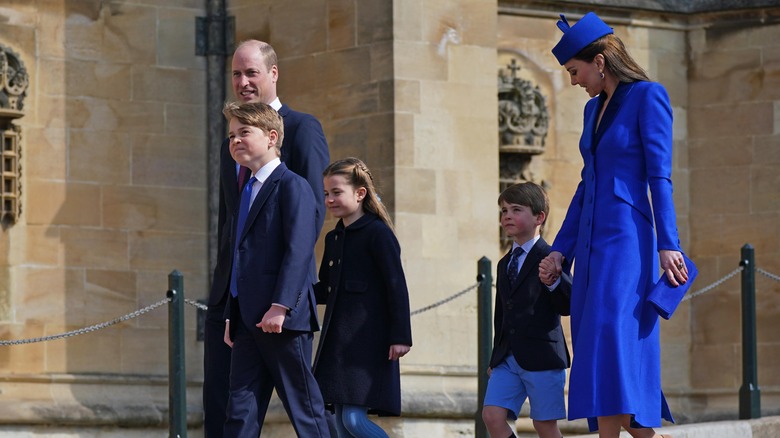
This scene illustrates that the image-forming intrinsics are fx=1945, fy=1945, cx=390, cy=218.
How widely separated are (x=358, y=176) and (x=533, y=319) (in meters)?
0.91

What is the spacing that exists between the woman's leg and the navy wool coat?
36 millimetres

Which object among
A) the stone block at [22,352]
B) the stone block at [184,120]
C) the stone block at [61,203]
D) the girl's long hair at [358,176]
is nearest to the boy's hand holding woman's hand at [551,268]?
the girl's long hair at [358,176]

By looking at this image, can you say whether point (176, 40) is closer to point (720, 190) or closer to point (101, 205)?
point (101, 205)

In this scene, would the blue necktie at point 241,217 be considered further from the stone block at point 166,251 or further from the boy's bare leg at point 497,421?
the stone block at point 166,251

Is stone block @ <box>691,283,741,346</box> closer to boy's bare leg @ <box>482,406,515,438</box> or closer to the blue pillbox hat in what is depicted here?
boy's bare leg @ <box>482,406,515,438</box>

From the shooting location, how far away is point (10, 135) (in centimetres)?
1130

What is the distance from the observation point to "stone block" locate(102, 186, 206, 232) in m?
11.8

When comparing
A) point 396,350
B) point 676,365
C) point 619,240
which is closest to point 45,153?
point 396,350

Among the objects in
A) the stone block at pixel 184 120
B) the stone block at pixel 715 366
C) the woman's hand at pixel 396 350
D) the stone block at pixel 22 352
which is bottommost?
the stone block at pixel 715 366

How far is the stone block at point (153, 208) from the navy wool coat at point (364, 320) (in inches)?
171

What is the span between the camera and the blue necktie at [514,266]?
25.8ft

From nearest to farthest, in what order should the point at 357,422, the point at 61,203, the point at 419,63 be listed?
the point at 357,422 < the point at 419,63 < the point at 61,203

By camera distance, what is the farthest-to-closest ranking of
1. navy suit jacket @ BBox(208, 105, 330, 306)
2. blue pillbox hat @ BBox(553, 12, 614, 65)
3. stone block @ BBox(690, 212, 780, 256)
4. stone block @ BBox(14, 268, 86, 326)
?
1. stone block @ BBox(690, 212, 780, 256)
2. stone block @ BBox(14, 268, 86, 326)
3. navy suit jacket @ BBox(208, 105, 330, 306)
4. blue pillbox hat @ BBox(553, 12, 614, 65)

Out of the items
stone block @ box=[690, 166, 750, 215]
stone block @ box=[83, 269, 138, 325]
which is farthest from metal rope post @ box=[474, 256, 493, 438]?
stone block @ box=[690, 166, 750, 215]
